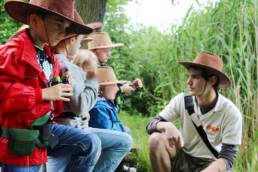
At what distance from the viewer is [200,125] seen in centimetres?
288

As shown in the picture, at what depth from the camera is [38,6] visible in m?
1.72

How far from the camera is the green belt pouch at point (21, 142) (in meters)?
1.57

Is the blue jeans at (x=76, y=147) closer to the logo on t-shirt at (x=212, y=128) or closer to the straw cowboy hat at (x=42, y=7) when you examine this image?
the straw cowboy hat at (x=42, y=7)

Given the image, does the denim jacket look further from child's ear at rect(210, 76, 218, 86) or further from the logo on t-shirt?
child's ear at rect(210, 76, 218, 86)

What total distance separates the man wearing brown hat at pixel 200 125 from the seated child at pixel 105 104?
0.47m

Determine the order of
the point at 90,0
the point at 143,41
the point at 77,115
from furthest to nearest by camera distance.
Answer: the point at 143,41, the point at 90,0, the point at 77,115

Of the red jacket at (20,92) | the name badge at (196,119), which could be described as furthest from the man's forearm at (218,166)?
the red jacket at (20,92)

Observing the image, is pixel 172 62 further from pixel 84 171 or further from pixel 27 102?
pixel 27 102

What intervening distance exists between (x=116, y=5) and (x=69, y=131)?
6.73 m

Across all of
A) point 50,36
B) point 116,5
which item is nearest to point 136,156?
point 50,36

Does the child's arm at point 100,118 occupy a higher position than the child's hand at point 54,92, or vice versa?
the child's hand at point 54,92

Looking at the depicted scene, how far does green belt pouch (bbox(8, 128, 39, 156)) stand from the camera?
5.16 feet

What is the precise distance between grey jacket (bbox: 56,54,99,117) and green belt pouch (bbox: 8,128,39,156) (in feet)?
1.60

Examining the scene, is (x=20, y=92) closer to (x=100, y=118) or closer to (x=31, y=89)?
(x=31, y=89)
